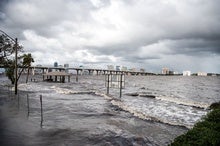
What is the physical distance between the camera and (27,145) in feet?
31.1

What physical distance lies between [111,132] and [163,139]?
11.0 feet

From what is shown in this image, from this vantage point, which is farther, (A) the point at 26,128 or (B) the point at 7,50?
(B) the point at 7,50

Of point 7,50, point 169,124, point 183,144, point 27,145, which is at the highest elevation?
point 7,50

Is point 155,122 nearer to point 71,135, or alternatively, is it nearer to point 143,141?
point 143,141

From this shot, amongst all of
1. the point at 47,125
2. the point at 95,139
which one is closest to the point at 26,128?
the point at 47,125

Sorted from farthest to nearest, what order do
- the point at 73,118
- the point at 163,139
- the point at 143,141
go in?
1. the point at 73,118
2. the point at 163,139
3. the point at 143,141

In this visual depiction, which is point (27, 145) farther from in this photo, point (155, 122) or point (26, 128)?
point (155, 122)

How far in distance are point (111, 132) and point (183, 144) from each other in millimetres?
6585

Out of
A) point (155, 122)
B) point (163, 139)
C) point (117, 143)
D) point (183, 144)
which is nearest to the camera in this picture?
point (183, 144)

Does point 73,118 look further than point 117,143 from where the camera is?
Yes

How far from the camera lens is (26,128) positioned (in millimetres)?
12195

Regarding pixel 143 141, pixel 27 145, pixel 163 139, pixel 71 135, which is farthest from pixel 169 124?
pixel 27 145

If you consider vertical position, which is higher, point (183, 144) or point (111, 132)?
point (183, 144)

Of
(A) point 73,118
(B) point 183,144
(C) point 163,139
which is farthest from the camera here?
(A) point 73,118
